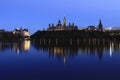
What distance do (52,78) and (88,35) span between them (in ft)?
578

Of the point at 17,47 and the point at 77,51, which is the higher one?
the point at 17,47

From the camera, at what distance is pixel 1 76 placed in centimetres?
1928

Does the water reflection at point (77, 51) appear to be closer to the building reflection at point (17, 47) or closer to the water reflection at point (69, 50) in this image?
the water reflection at point (69, 50)

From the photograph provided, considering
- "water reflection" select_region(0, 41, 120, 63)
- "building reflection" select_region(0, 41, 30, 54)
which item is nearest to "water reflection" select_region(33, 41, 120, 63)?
"water reflection" select_region(0, 41, 120, 63)

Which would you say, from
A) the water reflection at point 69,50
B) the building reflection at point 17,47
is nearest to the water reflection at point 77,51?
the water reflection at point 69,50

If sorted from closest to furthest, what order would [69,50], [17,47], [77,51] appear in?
[77,51] < [69,50] < [17,47]

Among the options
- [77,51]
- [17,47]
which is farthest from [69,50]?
[17,47]

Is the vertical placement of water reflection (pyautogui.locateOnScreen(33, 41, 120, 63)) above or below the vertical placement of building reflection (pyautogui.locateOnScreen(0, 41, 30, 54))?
below

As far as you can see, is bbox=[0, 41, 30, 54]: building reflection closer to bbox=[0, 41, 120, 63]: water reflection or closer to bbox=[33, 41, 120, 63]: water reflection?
bbox=[0, 41, 120, 63]: water reflection

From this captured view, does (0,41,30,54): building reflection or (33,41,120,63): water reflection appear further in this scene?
(0,41,30,54): building reflection

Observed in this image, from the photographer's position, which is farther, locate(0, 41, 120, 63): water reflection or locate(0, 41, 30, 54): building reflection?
locate(0, 41, 30, 54): building reflection

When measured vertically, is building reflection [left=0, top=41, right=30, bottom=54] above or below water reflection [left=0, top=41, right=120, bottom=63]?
above

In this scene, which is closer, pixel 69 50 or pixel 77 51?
pixel 77 51

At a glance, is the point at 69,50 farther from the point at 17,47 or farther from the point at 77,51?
the point at 17,47
